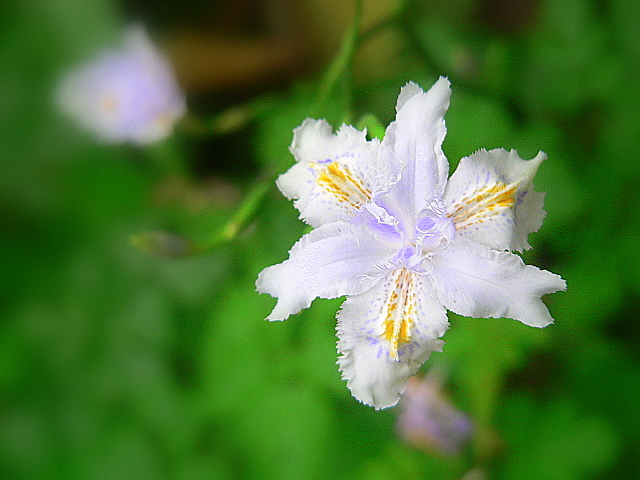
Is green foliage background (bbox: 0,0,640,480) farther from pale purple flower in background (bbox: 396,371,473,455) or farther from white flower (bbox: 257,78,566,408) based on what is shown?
white flower (bbox: 257,78,566,408)

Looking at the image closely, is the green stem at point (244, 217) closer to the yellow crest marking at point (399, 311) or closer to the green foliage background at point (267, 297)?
the green foliage background at point (267, 297)

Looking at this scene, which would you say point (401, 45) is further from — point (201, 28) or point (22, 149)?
point (22, 149)

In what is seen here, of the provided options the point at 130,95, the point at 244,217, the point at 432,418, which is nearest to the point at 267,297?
the point at 244,217

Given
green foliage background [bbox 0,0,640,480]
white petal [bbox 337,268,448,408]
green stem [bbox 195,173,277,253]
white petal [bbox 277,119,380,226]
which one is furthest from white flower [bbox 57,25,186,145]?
white petal [bbox 337,268,448,408]

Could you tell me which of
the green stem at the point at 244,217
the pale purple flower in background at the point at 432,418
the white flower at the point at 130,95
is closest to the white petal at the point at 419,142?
the green stem at the point at 244,217

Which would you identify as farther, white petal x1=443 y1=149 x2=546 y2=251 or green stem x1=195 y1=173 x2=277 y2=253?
green stem x1=195 y1=173 x2=277 y2=253

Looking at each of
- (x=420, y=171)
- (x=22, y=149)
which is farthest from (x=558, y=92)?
(x=22, y=149)

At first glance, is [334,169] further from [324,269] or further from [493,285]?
[493,285]
